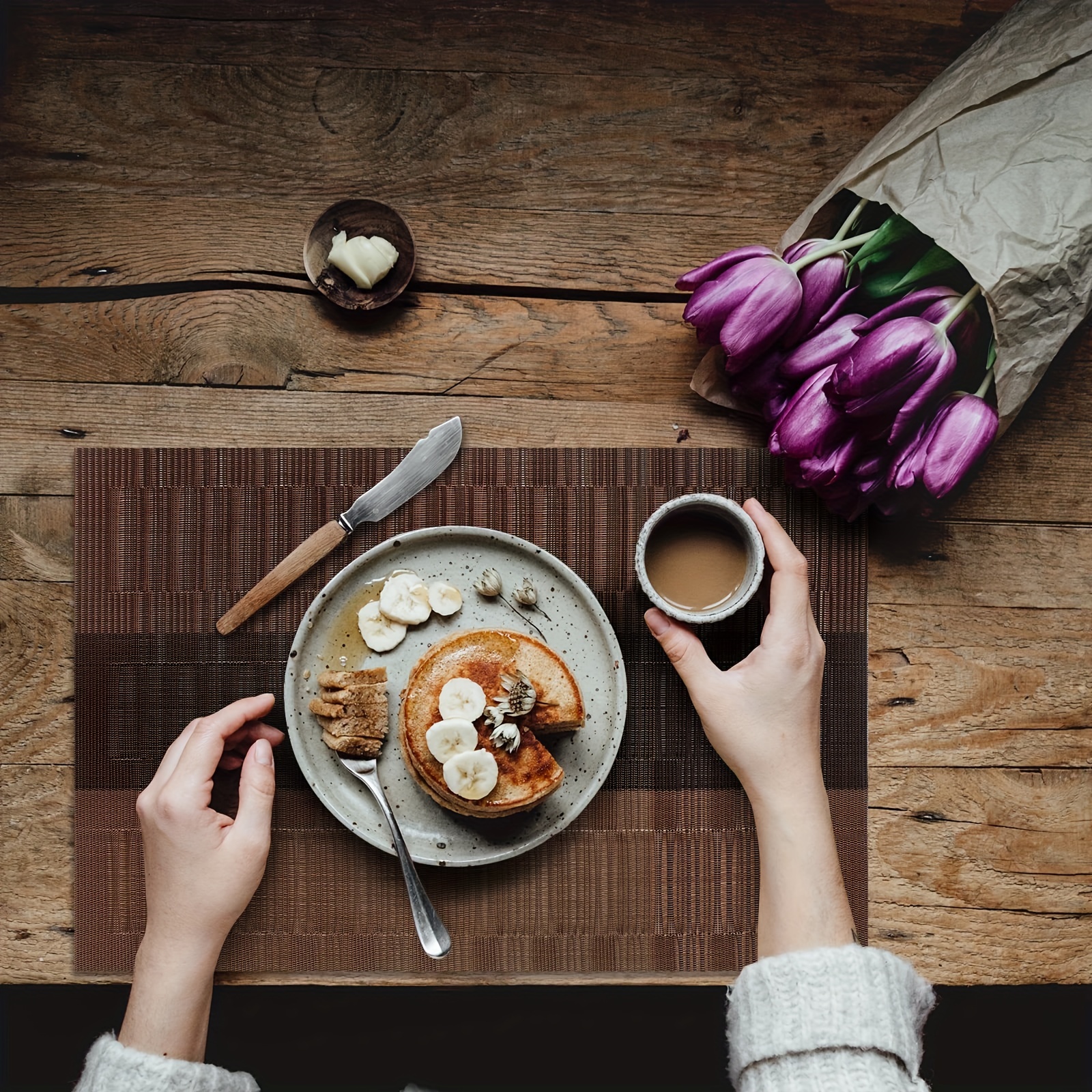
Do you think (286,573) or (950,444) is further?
(286,573)

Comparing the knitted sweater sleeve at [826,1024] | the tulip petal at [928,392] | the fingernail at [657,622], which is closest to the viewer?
the knitted sweater sleeve at [826,1024]

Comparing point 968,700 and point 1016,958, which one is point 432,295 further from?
point 1016,958

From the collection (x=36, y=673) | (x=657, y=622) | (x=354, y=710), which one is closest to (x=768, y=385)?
(x=657, y=622)

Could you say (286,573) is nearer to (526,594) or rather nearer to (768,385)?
(526,594)

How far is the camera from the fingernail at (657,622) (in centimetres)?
124

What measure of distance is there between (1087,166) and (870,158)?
27 cm

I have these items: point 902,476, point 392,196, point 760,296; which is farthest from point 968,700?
point 392,196

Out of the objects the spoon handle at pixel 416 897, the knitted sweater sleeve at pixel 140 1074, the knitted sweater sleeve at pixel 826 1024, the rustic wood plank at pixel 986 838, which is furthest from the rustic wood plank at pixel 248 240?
the knitted sweater sleeve at pixel 140 1074

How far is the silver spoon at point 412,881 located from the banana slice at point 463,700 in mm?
161

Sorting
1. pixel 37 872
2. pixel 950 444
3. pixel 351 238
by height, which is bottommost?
pixel 37 872

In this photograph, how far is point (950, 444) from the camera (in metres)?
1.17

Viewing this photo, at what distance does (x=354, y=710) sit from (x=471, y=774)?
0.20 meters

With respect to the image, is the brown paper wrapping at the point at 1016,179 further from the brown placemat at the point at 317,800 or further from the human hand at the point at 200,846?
the human hand at the point at 200,846

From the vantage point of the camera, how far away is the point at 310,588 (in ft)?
4.23
